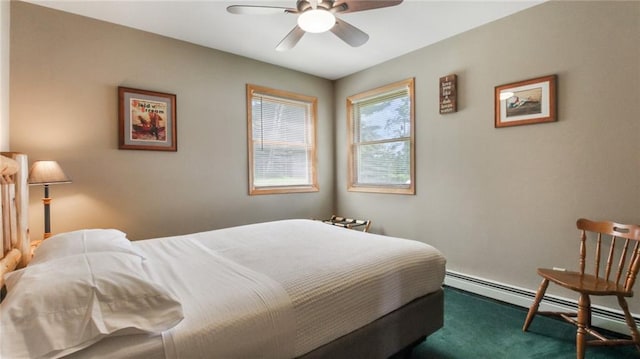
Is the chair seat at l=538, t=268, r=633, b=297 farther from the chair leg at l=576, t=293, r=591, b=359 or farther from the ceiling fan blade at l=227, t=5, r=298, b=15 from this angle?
the ceiling fan blade at l=227, t=5, r=298, b=15

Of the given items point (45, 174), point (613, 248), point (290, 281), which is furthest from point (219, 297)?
point (613, 248)

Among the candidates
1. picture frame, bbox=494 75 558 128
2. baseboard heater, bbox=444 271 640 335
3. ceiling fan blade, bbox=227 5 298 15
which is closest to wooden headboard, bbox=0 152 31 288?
ceiling fan blade, bbox=227 5 298 15

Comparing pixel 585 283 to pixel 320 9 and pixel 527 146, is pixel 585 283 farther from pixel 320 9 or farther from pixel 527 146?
pixel 320 9

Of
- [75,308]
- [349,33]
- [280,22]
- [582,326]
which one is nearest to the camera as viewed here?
[75,308]

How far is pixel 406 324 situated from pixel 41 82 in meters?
3.35

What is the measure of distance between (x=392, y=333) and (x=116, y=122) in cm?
294

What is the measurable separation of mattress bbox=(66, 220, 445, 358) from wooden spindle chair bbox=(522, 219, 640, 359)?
0.85 metres

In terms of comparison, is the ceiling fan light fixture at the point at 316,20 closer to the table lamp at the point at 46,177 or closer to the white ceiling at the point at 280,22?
the white ceiling at the point at 280,22

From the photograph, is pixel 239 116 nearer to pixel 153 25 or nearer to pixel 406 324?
pixel 153 25

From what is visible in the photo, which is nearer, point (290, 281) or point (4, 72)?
point (290, 281)

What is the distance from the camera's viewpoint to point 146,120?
2.82m

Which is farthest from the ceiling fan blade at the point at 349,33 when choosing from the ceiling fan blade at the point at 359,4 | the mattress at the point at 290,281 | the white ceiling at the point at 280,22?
the mattress at the point at 290,281

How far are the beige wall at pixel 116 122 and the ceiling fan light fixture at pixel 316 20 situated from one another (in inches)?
65.2

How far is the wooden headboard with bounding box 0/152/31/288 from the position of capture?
148 centimetres
